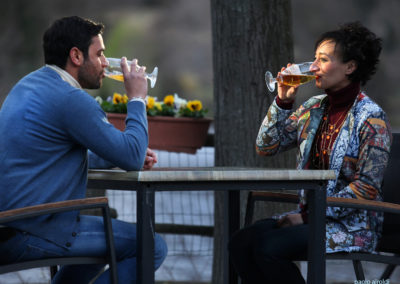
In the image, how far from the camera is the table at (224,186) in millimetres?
2230

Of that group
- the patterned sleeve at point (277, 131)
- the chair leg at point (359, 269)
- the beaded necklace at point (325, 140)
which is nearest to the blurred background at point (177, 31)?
the patterned sleeve at point (277, 131)

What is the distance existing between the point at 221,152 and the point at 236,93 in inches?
12.7

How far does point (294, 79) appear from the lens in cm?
292

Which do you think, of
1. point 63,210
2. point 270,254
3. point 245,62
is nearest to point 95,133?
point 63,210

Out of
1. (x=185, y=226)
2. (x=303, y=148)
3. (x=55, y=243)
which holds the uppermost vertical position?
(x=303, y=148)

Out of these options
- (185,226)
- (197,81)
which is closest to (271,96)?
(185,226)

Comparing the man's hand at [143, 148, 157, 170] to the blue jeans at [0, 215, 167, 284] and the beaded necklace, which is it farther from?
the beaded necklace

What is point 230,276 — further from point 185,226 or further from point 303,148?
point 185,226

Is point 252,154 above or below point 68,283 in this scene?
above

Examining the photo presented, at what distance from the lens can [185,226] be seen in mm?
A: 5117

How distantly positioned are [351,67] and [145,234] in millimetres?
1165

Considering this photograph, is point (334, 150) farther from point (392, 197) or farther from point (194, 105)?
point (194, 105)

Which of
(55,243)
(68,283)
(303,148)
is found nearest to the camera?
(55,243)

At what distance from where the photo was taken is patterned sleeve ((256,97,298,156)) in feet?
10.2
